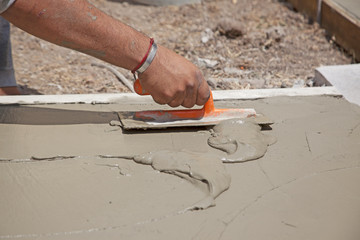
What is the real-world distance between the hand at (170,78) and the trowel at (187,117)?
17 centimetres

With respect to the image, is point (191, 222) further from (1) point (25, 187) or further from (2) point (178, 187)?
(1) point (25, 187)

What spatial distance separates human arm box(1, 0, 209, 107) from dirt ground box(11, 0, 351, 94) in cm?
133

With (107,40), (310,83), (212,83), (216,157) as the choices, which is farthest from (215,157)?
(310,83)

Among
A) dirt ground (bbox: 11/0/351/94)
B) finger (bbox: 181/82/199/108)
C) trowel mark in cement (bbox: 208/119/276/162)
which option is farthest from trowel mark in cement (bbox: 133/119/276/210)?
dirt ground (bbox: 11/0/351/94)

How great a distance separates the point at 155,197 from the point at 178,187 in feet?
0.43

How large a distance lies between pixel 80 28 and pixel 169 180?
866mm

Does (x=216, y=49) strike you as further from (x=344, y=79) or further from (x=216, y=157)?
(x=216, y=157)

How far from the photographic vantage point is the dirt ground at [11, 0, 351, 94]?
3986 millimetres

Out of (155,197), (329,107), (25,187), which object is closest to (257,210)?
(155,197)

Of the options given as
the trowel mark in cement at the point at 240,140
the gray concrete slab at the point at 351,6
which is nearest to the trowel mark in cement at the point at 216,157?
the trowel mark in cement at the point at 240,140

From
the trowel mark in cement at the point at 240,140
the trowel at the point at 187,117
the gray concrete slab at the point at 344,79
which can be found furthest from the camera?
the gray concrete slab at the point at 344,79

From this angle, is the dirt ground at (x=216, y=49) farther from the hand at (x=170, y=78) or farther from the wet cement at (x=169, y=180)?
the hand at (x=170, y=78)

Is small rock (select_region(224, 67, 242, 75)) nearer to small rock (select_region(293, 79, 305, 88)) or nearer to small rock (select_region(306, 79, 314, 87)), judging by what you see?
small rock (select_region(293, 79, 305, 88))

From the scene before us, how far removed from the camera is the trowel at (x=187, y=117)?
8.59ft
